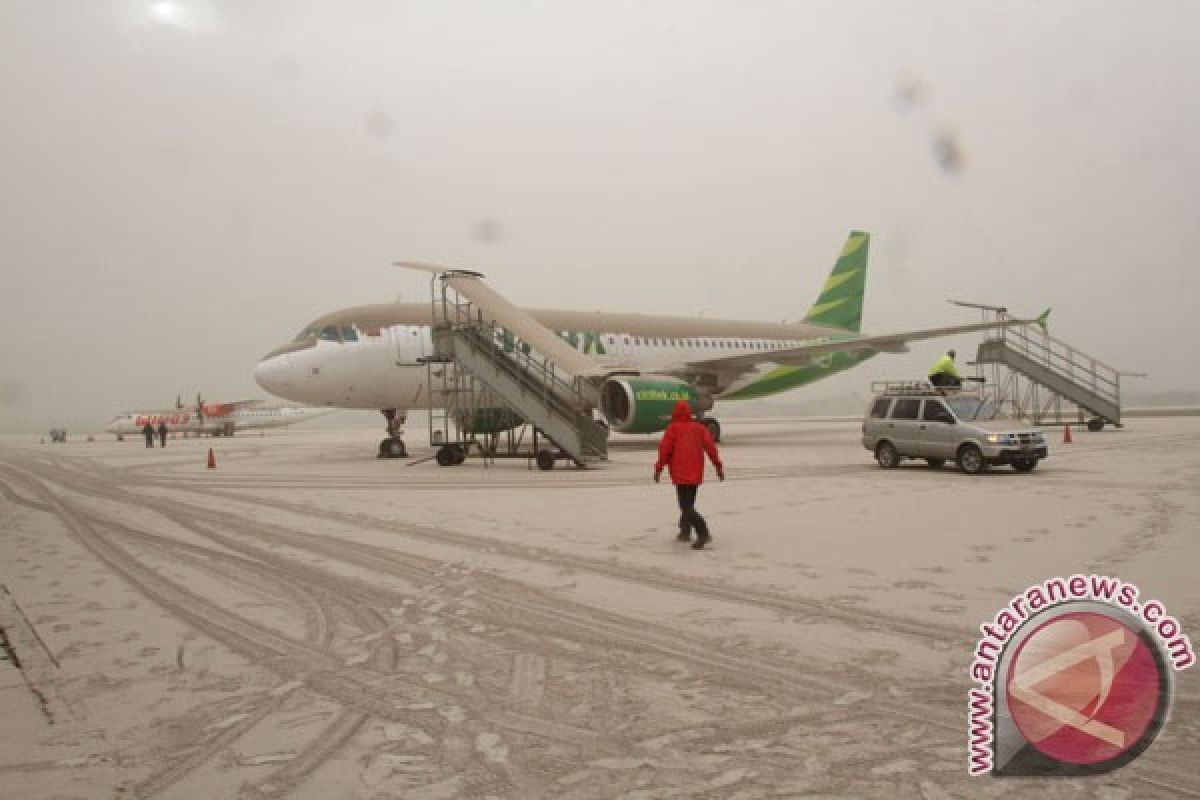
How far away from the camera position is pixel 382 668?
4.49m

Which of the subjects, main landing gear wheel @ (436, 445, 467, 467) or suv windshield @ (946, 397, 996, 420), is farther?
main landing gear wheel @ (436, 445, 467, 467)

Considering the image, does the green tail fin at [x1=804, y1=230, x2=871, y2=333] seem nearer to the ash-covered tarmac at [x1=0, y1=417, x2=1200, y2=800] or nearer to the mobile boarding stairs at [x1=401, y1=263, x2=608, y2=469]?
the mobile boarding stairs at [x1=401, y1=263, x2=608, y2=469]

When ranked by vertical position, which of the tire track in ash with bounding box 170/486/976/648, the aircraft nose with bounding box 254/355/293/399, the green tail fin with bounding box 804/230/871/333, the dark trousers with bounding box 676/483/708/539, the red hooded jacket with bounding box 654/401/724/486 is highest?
the green tail fin with bounding box 804/230/871/333

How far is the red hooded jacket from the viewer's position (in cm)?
798

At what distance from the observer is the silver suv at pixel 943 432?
14195 mm

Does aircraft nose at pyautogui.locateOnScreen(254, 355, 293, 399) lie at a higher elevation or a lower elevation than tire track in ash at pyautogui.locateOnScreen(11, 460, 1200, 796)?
higher

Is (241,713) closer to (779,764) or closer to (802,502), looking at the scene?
(779,764)

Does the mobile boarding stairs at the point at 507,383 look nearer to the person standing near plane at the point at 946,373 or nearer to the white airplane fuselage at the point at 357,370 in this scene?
the white airplane fuselage at the point at 357,370

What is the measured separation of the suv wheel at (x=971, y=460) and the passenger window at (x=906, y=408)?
4.31 feet

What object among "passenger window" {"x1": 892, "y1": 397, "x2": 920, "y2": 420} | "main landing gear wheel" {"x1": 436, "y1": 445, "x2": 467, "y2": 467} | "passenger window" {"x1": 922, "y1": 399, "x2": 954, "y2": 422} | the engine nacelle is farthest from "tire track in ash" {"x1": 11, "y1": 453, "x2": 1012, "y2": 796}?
"main landing gear wheel" {"x1": 436, "y1": 445, "x2": 467, "y2": 467}

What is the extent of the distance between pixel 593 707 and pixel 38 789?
7.41ft

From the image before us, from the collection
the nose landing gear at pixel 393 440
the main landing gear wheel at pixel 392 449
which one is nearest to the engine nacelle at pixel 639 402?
the nose landing gear at pixel 393 440

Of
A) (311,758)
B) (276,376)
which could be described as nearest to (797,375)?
(276,376)

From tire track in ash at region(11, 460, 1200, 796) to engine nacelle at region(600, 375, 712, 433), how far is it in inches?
511
